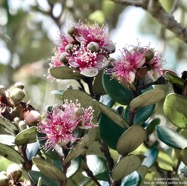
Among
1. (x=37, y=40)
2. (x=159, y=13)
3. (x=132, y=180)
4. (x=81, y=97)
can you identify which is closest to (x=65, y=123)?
(x=81, y=97)

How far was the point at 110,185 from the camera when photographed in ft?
3.46

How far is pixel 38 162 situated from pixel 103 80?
18 cm

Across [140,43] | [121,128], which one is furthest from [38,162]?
[140,43]

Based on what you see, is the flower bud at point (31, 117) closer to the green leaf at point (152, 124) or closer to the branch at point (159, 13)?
the green leaf at point (152, 124)

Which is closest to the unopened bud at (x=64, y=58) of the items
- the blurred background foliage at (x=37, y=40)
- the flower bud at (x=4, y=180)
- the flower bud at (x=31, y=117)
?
the flower bud at (x=31, y=117)

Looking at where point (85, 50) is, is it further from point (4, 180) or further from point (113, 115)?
point (4, 180)

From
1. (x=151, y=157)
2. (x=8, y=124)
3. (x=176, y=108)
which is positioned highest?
(x=176, y=108)

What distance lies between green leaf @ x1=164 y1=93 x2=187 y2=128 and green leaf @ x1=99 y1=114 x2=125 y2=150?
92 millimetres

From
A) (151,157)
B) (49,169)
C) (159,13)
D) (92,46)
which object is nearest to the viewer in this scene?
(49,169)

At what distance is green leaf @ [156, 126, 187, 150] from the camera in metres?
1.00

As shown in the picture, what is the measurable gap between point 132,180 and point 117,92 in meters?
0.16

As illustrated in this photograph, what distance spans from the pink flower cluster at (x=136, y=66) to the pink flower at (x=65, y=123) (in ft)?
0.27

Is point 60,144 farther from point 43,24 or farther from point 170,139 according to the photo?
point 43,24

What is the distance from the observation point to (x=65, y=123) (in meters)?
1.03
